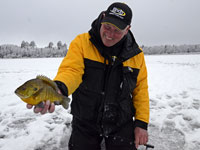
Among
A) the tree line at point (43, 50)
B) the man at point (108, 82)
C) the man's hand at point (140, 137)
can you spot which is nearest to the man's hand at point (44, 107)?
the man at point (108, 82)

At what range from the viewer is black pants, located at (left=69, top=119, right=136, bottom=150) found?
232 centimetres

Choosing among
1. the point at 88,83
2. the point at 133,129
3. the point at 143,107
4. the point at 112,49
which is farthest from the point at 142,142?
the point at 112,49

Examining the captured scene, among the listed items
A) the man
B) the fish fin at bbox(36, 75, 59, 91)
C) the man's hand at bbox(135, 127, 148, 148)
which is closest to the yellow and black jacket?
the man

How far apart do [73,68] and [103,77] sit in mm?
506

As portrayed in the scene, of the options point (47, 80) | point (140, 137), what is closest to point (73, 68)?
point (47, 80)

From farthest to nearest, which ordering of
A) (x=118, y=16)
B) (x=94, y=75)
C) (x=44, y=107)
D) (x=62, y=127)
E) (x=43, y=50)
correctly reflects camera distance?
(x=43, y=50) → (x=62, y=127) → (x=94, y=75) → (x=118, y=16) → (x=44, y=107)

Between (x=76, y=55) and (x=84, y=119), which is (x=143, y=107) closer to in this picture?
(x=84, y=119)

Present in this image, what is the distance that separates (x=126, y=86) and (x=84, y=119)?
948 millimetres

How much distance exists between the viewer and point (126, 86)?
2232mm

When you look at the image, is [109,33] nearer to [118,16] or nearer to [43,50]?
[118,16]

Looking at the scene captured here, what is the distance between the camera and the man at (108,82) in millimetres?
2049

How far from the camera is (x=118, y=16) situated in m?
1.99

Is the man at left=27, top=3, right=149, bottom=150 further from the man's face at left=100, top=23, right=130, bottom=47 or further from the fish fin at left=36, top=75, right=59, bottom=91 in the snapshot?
the fish fin at left=36, top=75, right=59, bottom=91

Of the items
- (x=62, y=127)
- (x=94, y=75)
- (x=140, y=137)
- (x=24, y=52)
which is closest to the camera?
(x=94, y=75)
